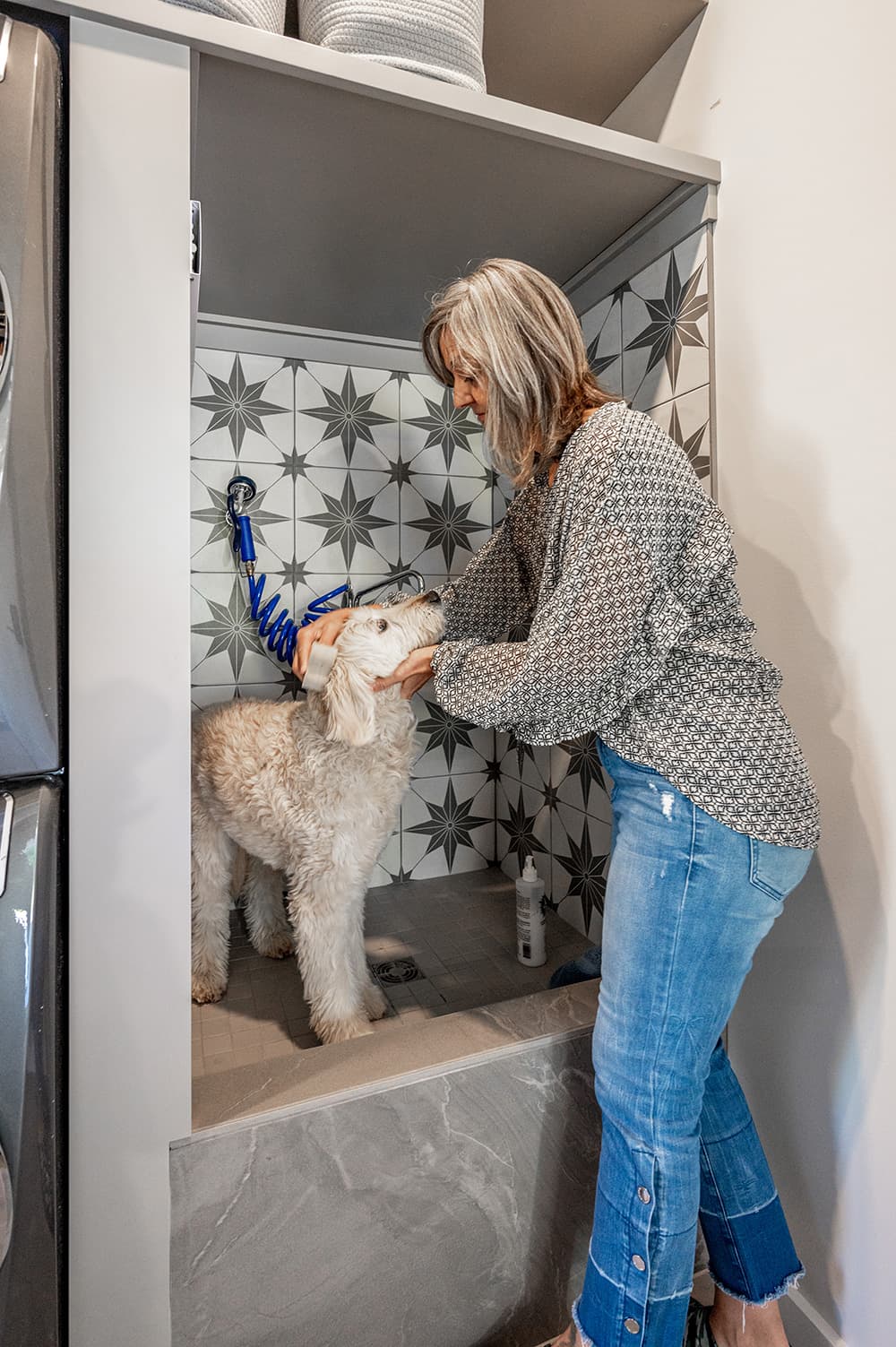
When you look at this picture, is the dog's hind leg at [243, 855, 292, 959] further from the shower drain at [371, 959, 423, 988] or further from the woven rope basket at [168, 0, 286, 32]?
the woven rope basket at [168, 0, 286, 32]

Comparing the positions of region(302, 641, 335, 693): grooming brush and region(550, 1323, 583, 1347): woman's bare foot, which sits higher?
region(302, 641, 335, 693): grooming brush

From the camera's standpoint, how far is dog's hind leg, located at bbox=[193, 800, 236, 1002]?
4.34ft

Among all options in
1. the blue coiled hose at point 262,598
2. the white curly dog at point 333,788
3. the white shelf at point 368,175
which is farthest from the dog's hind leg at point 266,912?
the white shelf at point 368,175

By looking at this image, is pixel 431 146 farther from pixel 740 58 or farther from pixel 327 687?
pixel 327 687

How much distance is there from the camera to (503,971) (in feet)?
4.53

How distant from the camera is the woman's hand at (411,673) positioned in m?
1.06

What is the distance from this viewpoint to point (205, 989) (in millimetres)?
1314

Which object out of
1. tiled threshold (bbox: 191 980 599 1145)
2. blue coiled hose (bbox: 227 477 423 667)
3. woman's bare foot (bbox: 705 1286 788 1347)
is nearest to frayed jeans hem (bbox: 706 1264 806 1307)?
woman's bare foot (bbox: 705 1286 788 1347)

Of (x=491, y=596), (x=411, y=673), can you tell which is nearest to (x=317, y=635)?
(x=411, y=673)

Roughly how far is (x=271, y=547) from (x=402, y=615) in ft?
2.19

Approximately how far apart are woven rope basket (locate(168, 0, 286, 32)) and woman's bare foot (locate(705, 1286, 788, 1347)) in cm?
177

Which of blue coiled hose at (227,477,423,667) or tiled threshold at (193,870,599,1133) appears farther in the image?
blue coiled hose at (227,477,423,667)

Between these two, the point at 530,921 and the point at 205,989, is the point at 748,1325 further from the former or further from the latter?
the point at 205,989

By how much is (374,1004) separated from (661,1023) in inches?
25.5
